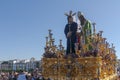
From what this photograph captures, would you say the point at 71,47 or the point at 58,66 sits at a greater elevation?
the point at 71,47

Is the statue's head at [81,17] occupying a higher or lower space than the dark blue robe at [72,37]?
higher

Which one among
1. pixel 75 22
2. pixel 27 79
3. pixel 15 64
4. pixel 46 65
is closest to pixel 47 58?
pixel 46 65

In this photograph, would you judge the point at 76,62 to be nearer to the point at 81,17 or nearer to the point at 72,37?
the point at 72,37

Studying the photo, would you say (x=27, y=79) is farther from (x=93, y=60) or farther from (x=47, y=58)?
(x=93, y=60)

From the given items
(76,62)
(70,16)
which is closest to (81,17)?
(70,16)

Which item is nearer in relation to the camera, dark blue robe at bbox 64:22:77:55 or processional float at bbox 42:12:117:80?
processional float at bbox 42:12:117:80

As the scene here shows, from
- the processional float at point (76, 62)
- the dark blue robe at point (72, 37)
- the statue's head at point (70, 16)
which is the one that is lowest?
the processional float at point (76, 62)

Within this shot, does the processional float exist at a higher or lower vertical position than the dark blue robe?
lower

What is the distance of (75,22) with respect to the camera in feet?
45.6

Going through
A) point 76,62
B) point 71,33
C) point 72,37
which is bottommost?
point 76,62

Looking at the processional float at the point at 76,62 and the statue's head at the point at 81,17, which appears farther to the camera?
the statue's head at the point at 81,17

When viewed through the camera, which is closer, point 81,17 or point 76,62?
point 76,62

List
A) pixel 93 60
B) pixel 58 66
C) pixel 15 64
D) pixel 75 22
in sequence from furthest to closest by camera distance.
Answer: pixel 15 64 → pixel 75 22 → pixel 58 66 → pixel 93 60

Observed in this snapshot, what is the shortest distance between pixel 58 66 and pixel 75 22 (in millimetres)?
2436
